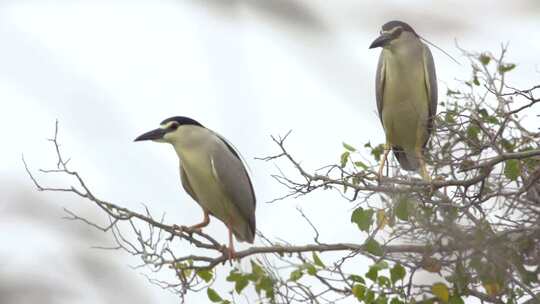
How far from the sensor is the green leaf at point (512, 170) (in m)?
3.63

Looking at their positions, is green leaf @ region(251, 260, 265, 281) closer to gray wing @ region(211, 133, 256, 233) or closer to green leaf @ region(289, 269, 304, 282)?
green leaf @ region(289, 269, 304, 282)

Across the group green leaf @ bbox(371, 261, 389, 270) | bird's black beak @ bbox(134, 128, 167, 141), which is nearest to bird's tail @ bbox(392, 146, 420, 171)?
bird's black beak @ bbox(134, 128, 167, 141)

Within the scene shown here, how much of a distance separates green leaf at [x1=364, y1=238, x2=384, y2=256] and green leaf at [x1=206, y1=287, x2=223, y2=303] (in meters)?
0.74

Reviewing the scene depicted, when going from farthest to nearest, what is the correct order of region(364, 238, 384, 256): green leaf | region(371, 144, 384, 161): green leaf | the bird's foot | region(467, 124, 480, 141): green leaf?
region(371, 144, 384, 161): green leaf < the bird's foot < region(467, 124, 480, 141): green leaf < region(364, 238, 384, 256): green leaf

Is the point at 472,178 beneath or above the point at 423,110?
beneath

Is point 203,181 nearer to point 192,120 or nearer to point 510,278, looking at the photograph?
point 192,120

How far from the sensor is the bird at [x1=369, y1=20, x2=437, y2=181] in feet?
17.4

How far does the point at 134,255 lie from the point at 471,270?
4.62ft

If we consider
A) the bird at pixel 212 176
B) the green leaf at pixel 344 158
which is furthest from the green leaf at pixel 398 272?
the bird at pixel 212 176

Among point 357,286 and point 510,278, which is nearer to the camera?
point 510,278

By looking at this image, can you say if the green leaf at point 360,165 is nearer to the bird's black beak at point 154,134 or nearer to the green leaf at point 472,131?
the green leaf at point 472,131

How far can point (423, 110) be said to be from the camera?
5.35m

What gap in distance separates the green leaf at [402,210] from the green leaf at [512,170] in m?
0.42

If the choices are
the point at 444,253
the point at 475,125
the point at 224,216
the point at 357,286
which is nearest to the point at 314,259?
the point at 357,286
